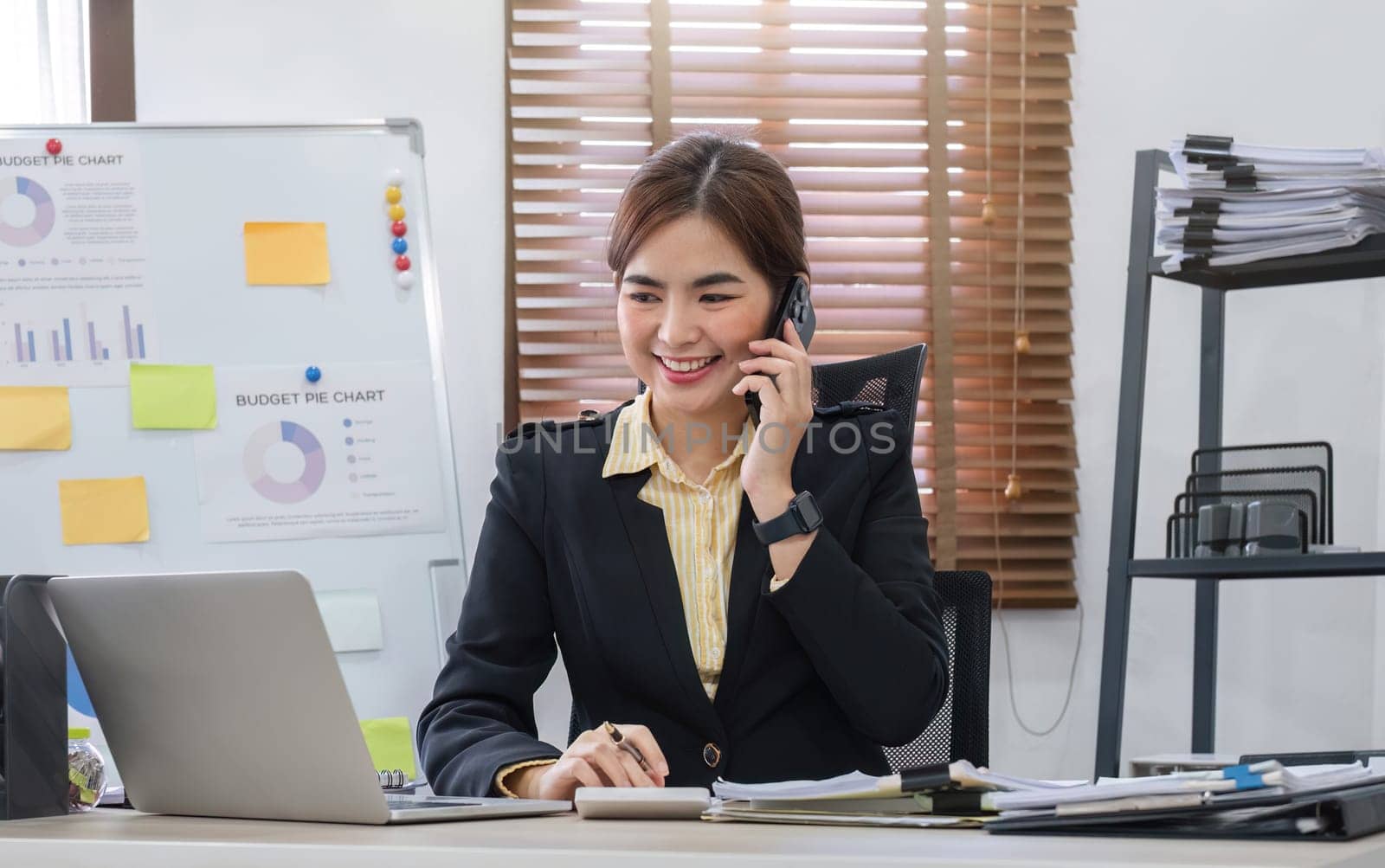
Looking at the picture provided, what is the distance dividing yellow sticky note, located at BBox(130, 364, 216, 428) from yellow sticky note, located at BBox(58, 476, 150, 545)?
0.12 m

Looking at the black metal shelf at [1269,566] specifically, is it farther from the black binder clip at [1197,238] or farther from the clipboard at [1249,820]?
the clipboard at [1249,820]

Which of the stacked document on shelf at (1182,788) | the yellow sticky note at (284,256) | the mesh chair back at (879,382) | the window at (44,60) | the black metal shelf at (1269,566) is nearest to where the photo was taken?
the stacked document on shelf at (1182,788)

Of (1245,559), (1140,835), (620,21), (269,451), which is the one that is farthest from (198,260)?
(1140,835)

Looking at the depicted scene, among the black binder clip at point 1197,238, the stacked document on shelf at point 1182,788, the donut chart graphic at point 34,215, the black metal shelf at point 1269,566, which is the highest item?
the donut chart graphic at point 34,215

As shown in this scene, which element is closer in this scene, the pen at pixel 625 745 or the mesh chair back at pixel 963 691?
the pen at pixel 625 745

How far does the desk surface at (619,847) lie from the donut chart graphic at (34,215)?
181 cm

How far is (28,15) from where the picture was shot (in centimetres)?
255

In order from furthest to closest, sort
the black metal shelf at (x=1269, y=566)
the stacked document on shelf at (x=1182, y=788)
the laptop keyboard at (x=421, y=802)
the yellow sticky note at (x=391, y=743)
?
the yellow sticky note at (x=391, y=743), the black metal shelf at (x=1269, y=566), the laptop keyboard at (x=421, y=802), the stacked document on shelf at (x=1182, y=788)

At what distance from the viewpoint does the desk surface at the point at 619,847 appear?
0.57 metres

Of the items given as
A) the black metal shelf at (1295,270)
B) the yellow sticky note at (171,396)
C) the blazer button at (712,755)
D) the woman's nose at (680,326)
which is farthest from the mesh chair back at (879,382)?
the yellow sticky note at (171,396)

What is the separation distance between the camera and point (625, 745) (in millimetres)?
1053

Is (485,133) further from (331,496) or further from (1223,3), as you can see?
(1223,3)

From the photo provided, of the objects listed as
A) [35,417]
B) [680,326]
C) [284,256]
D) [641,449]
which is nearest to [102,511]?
[35,417]

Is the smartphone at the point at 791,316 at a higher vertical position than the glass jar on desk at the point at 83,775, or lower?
higher
